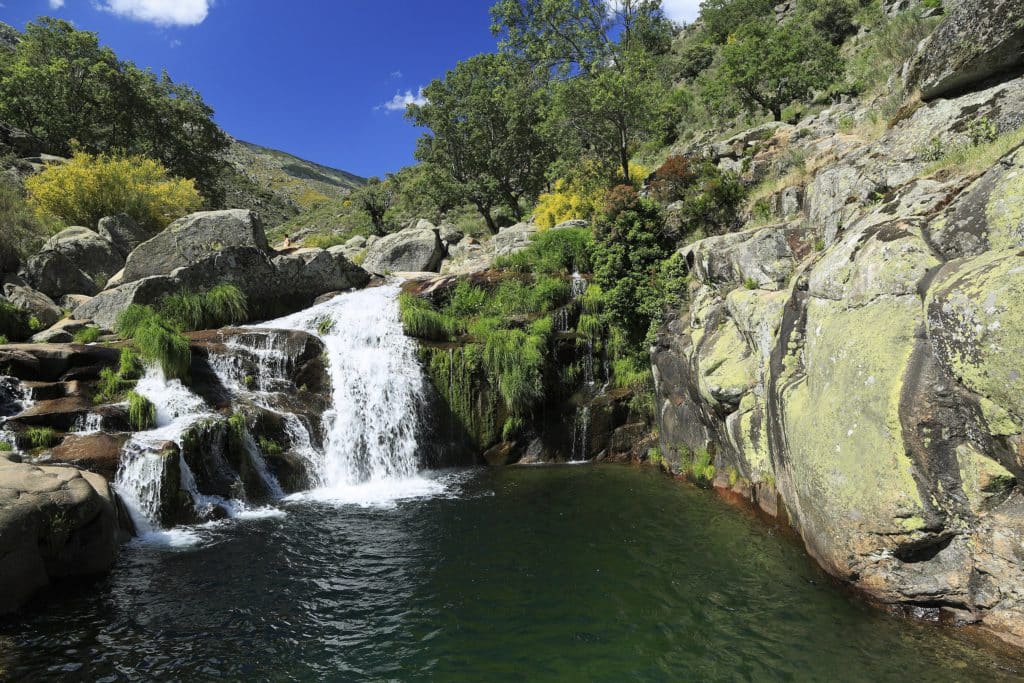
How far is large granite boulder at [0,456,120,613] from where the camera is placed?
6668 millimetres

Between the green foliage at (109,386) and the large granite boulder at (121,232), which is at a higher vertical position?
the large granite boulder at (121,232)

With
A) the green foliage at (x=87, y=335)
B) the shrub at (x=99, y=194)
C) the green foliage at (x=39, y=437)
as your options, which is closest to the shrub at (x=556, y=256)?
the green foliage at (x=87, y=335)

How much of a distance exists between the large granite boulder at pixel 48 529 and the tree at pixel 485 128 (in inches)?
1106

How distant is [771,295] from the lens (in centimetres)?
1020

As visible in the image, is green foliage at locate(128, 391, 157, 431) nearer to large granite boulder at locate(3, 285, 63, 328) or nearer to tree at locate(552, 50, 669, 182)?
large granite boulder at locate(3, 285, 63, 328)

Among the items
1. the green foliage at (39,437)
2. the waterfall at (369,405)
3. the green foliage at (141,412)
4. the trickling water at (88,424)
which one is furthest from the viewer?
the waterfall at (369,405)

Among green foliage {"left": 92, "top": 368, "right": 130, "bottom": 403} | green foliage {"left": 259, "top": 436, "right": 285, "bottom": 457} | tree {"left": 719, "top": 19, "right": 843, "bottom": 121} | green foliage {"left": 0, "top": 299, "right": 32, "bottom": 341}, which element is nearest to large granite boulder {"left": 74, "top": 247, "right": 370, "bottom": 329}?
green foliage {"left": 0, "top": 299, "right": 32, "bottom": 341}

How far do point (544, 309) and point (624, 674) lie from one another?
12856 millimetres

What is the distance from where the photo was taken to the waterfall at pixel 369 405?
42.0 feet

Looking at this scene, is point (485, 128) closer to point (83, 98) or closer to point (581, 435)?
point (581, 435)

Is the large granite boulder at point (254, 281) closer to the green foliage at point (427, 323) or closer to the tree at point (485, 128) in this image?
the green foliage at point (427, 323)

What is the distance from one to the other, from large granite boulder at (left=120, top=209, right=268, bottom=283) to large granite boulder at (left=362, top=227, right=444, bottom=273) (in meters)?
8.90

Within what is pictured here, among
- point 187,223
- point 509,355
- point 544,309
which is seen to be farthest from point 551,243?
point 187,223

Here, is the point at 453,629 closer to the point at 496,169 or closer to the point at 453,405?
the point at 453,405
